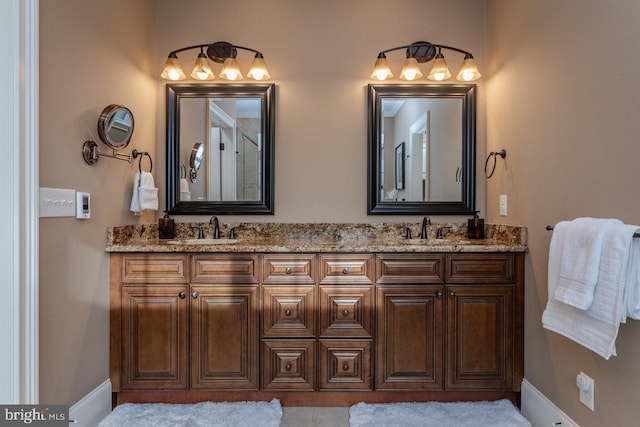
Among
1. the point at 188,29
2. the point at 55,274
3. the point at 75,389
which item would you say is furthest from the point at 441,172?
the point at 75,389

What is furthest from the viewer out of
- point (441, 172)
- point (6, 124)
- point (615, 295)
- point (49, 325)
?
point (441, 172)

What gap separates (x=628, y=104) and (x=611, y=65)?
0.61ft

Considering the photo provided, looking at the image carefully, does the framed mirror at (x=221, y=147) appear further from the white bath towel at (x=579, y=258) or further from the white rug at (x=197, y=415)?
the white bath towel at (x=579, y=258)

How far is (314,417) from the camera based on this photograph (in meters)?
1.86

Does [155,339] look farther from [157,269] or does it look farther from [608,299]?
[608,299]

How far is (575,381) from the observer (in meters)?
1.55

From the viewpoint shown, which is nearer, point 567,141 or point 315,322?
point 567,141

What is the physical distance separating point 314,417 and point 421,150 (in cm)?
173

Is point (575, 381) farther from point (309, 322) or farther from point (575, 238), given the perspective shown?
point (309, 322)

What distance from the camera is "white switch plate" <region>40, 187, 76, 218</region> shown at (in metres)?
1.47

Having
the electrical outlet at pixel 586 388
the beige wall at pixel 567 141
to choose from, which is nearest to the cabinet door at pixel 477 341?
the beige wall at pixel 567 141

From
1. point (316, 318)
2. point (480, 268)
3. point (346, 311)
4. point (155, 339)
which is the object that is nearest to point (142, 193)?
point (155, 339)

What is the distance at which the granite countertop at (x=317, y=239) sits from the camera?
1891mm

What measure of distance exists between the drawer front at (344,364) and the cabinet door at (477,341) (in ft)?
1.45
